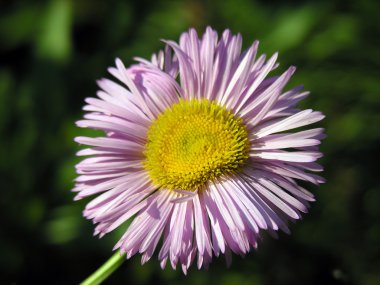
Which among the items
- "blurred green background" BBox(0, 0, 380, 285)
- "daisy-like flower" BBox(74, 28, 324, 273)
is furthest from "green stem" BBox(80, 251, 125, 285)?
"blurred green background" BBox(0, 0, 380, 285)

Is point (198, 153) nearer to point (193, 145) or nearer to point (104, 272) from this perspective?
point (193, 145)

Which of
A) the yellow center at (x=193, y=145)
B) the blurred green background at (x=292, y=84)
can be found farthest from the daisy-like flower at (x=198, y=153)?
the blurred green background at (x=292, y=84)

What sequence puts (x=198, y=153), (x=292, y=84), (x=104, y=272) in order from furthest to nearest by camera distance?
(x=292, y=84) → (x=198, y=153) → (x=104, y=272)

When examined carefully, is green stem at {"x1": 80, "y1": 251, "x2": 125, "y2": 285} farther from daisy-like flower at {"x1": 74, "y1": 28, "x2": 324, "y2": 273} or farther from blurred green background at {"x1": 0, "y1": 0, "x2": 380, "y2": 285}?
blurred green background at {"x1": 0, "y1": 0, "x2": 380, "y2": 285}

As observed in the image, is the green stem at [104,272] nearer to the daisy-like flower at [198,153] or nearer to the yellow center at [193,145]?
the daisy-like flower at [198,153]

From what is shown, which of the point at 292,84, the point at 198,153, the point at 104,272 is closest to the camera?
the point at 104,272

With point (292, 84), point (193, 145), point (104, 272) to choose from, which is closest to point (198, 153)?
point (193, 145)
